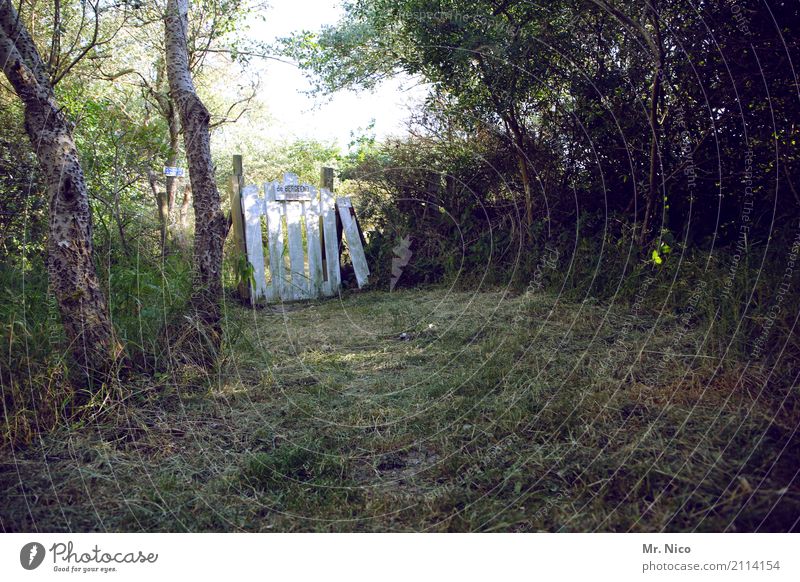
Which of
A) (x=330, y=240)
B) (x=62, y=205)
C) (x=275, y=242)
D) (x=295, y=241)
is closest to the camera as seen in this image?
(x=62, y=205)

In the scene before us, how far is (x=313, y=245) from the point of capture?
820cm

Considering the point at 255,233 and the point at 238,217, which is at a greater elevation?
the point at 238,217

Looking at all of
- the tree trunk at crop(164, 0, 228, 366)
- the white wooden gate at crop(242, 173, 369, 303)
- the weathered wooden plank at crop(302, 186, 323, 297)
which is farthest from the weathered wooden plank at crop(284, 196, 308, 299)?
the tree trunk at crop(164, 0, 228, 366)

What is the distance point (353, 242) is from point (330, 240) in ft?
1.17

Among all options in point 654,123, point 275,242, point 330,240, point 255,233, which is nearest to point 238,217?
point 255,233

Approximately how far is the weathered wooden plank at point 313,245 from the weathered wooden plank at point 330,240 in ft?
0.32

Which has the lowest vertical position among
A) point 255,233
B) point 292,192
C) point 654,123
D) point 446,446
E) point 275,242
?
point 446,446

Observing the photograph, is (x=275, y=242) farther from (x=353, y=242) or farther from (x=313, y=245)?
(x=353, y=242)

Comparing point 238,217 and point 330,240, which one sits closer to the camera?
point 238,217

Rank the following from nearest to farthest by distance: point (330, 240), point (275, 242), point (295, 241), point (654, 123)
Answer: point (654, 123) → point (275, 242) → point (295, 241) → point (330, 240)

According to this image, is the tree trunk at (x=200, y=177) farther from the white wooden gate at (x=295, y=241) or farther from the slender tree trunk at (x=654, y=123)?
the slender tree trunk at (x=654, y=123)

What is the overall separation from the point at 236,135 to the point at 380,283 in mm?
13101

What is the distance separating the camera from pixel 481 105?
6.81 meters

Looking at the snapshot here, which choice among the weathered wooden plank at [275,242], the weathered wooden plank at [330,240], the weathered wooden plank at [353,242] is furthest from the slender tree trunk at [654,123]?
the weathered wooden plank at [275,242]
